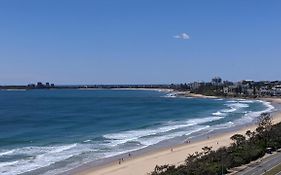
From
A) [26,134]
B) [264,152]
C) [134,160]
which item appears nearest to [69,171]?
[134,160]

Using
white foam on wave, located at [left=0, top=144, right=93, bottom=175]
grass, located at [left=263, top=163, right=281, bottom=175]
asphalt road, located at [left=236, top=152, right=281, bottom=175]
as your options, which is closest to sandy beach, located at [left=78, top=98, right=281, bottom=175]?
white foam on wave, located at [left=0, top=144, right=93, bottom=175]

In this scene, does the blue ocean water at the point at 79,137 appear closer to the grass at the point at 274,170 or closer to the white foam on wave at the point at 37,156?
the white foam on wave at the point at 37,156

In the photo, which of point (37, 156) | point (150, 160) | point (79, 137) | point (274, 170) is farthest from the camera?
point (79, 137)

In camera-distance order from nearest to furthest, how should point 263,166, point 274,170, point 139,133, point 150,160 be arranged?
point 274,170 → point 263,166 → point 150,160 → point 139,133

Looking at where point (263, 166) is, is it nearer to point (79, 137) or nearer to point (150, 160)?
point (150, 160)

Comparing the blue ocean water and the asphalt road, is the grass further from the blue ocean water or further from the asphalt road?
the blue ocean water

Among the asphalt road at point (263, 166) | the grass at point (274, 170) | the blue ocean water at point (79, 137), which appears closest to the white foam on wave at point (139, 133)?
the blue ocean water at point (79, 137)

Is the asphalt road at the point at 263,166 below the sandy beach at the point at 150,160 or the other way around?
the other way around

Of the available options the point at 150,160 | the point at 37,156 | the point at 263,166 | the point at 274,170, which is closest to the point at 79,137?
the point at 37,156
